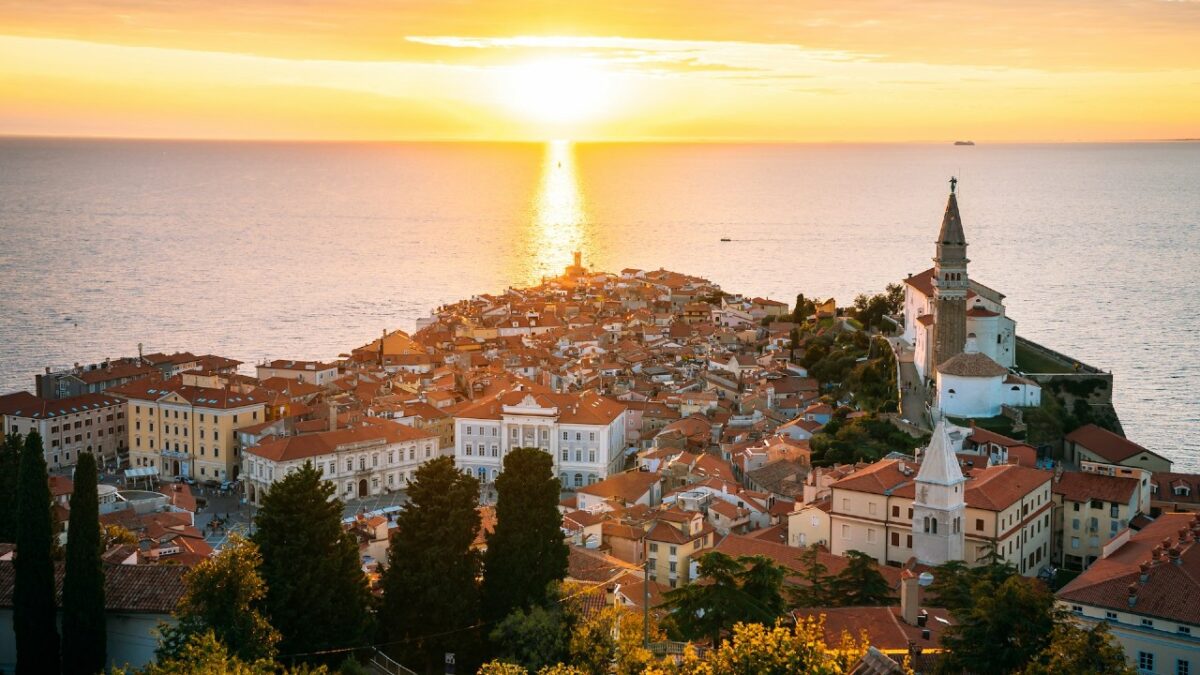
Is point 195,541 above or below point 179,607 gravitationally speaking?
below

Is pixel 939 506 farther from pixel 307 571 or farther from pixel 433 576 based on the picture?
pixel 307 571

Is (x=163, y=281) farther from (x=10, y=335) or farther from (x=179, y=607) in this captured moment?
(x=179, y=607)

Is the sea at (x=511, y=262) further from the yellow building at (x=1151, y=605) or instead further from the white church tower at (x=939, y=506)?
the yellow building at (x=1151, y=605)

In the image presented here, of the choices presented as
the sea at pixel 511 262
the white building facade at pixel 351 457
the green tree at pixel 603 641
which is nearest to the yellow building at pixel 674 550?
the green tree at pixel 603 641

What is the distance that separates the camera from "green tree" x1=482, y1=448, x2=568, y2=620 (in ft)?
75.8

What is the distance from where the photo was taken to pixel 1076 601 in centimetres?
2405

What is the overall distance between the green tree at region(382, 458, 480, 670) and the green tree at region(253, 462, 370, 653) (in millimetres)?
1166

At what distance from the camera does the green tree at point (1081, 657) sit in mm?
16844

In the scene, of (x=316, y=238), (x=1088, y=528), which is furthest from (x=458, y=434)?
(x=316, y=238)

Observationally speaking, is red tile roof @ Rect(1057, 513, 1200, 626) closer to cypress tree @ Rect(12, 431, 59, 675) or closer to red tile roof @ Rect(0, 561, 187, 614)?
red tile roof @ Rect(0, 561, 187, 614)

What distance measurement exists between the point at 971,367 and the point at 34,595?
29.1 metres

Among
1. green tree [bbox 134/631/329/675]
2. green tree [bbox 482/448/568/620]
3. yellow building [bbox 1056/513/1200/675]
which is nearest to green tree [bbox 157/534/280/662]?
green tree [bbox 134/631/329/675]

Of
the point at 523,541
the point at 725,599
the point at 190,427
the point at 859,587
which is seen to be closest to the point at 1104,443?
the point at 859,587

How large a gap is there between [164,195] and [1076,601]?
628 ft
